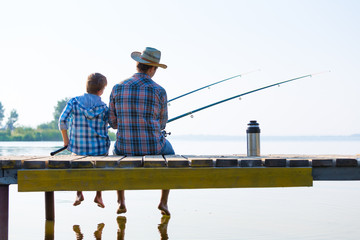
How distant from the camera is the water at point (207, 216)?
4.71 meters

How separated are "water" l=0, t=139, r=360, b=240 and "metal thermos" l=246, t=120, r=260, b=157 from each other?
75 cm

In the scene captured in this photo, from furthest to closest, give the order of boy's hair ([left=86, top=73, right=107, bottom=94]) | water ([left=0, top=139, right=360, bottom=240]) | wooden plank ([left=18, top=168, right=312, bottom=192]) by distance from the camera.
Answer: water ([left=0, top=139, right=360, bottom=240]) < boy's hair ([left=86, top=73, right=107, bottom=94]) < wooden plank ([left=18, top=168, right=312, bottom=192])

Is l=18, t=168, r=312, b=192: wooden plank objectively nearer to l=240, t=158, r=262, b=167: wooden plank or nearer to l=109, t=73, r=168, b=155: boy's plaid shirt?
l=240, t=158, r=262, b=167: wooden plank

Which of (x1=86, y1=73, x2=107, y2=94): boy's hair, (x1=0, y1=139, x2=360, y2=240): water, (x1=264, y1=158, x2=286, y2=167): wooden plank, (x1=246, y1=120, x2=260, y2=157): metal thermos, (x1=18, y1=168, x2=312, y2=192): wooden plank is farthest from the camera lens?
(x1=0, y1=139, x2=360, y2=240): water

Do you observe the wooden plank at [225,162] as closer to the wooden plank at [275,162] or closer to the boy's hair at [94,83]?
the wooden plank at [275,162]

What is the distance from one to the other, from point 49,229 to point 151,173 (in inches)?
77.7

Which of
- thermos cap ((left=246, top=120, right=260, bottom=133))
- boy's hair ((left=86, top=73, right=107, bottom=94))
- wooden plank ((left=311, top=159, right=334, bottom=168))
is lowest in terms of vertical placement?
wooden plank ((left=311, top=159, right=334, bottom=168))

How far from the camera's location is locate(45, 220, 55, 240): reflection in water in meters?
4.59

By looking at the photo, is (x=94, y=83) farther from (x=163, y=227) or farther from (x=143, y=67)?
(x=163, y=227)

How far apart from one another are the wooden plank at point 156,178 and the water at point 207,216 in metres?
1.22

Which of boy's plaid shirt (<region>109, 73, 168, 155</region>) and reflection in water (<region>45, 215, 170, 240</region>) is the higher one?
boy's plaid shirt (<region>109, 73, 168, 155</region>)

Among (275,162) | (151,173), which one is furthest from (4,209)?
(275,162)

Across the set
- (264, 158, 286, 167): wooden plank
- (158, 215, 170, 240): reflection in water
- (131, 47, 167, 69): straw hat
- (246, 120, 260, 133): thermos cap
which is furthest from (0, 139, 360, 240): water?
(131, 47, 167, 69): straw hat

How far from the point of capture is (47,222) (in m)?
5.30
